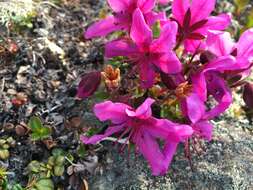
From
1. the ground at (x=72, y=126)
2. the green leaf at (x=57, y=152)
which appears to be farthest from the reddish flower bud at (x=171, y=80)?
the green leaf at (x=57, y=152)

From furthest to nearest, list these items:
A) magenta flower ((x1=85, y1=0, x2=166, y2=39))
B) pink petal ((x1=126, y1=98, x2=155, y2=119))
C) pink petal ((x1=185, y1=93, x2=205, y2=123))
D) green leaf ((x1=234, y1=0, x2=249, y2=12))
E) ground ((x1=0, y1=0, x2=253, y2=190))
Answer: green leaf ((x1=234, y1=0, x2=249, y2=12)), ground ((x1=0, y1=0, x2=253, y2=190)), magenta flower ((x1=85, y1=0, x2=166, y2=39)), pink petal ((x1=185, y1=93, x2=205, y2=123)), pink petal ((x1=126, y1=98, x2=155, y2=119))

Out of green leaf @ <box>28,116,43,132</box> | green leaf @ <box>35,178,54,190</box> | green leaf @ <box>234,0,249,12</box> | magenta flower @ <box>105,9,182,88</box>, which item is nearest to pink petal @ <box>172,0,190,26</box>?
magenta flower @ <box>105,9,182,88</box>

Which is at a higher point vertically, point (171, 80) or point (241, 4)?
point (171, 80)

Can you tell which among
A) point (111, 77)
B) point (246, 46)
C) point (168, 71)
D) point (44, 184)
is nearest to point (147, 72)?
point (168, 71)

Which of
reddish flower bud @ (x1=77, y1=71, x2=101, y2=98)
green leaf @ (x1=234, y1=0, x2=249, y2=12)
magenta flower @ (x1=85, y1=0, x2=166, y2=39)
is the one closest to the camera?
magenta flower @ (x1=85, y1=0, x2=166, y2=39)

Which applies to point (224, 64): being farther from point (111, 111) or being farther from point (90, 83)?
point (90, 83)

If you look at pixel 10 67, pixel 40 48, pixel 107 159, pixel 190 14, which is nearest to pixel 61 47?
pixel 40 48

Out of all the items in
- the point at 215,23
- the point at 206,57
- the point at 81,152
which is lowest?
the point at 81,152

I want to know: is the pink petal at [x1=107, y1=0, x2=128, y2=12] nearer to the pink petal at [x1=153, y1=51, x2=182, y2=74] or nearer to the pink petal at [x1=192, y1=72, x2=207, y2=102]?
the pink petal at [x1=153, y1=51, x2=182, y2=74]
